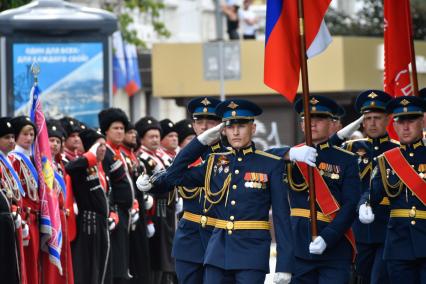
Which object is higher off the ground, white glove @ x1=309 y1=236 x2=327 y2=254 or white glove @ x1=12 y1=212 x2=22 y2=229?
white glove @ x1=12 y1=212 x2=22 y2=229

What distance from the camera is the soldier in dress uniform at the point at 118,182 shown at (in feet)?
55.1

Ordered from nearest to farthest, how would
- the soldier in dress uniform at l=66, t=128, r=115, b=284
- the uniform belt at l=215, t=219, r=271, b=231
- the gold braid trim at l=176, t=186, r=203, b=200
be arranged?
1. the uniform belt at l=215, t=219, r=271, b=231
2. the gold braid trim at l=176, t=186, r=203, b=200
3. the soldier in dress uniform at l=66, t=128, r=115, b=284

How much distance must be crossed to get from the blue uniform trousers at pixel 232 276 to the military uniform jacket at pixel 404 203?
147 centimetres

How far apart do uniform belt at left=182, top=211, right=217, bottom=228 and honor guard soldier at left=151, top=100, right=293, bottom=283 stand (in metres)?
0.75

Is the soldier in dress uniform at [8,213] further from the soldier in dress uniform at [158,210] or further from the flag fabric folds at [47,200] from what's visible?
the soldier in dress uniform at [158,210]

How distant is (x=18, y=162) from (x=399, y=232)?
3.92m

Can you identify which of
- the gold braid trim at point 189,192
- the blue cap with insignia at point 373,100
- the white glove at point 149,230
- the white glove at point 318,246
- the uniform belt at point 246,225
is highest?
the blue cap with insignia at point 373,100

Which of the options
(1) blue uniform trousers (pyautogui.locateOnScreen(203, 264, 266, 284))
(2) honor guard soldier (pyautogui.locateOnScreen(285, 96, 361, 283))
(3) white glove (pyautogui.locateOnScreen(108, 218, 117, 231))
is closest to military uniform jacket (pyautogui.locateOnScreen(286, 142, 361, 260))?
(2) honor guard soldier (pyautogui.locateOnScreen(285, 96, 361, 283))

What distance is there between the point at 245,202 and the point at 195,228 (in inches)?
60.4

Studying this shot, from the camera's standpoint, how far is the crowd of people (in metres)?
11.8

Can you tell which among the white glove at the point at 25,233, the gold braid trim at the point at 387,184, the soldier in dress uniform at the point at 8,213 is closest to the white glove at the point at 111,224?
the white glove at the point at 25,233

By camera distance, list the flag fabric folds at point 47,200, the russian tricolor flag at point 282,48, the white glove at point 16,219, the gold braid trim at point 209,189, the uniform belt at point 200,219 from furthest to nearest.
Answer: the flag fabric folds at point 47,200, the white glove at point 16,219, the uniform belt at point 200,219, the russian tricolor flag at point 282,48, the gold braid trim at point 209,189

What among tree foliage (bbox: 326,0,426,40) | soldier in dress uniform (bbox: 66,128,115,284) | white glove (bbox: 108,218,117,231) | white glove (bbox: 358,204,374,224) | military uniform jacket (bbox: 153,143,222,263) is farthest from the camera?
tree foliage (bbox: 326,0,426,40)

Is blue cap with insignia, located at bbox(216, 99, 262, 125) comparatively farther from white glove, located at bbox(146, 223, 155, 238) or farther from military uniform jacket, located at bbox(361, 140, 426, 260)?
white glove, located at bbox(146, 223, 155, 238)
